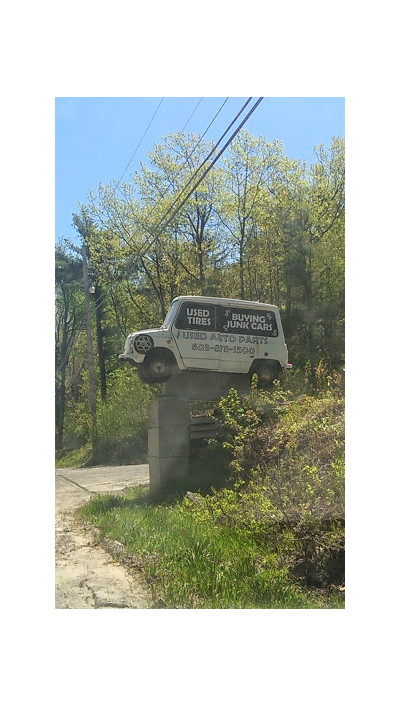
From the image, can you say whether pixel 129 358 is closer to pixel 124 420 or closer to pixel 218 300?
pixel 124 420

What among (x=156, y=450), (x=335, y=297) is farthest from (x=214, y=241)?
(x=156, y=450)

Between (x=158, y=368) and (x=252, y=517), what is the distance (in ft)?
3.15

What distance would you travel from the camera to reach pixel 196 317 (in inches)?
140

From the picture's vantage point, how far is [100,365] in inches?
140

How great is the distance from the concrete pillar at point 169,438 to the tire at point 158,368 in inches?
4.7

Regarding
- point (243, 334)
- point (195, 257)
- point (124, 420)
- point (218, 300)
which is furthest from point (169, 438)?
point (195, 257)

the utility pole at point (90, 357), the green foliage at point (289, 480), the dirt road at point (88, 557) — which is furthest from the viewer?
→ the utility pole at point (90, 357)

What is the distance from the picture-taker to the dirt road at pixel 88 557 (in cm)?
318

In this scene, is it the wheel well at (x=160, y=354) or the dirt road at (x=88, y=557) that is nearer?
the dirt road at (x=88, y=557)

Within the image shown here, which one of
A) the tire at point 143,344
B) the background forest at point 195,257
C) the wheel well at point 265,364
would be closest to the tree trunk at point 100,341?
the background forest at point 195,257

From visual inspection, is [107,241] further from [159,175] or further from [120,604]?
[120,604]

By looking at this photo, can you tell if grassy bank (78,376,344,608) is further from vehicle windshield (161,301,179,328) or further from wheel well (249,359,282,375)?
vehicle windshield (161,301,179,328)

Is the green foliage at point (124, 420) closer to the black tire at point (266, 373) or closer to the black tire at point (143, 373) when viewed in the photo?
the black tire at point (143, 373)

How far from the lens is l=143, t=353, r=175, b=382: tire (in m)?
3.57
